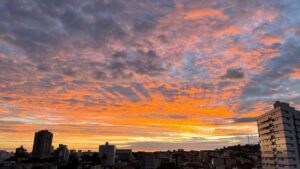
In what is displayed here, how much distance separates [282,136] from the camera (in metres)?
86.0

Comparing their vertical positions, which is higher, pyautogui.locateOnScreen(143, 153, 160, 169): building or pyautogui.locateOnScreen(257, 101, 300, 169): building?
pyautogui.locateOnScreen(257, 101, 300, 169): building

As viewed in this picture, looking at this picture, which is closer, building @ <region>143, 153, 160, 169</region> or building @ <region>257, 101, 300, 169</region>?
building @ <region>257, 101, 300, 169</region>

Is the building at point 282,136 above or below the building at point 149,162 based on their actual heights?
above

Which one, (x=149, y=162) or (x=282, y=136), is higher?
(x=282, y=136)

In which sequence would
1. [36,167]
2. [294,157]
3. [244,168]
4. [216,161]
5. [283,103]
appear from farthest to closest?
1. [216,161]
2. [244,168]
3. [36,167]
4. [283,103]
5. [294,157]

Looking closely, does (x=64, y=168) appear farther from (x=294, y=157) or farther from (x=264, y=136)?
(x=294, y=157)

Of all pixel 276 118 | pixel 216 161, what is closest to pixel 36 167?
pixel 216 161

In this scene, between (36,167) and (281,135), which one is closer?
(281,135)

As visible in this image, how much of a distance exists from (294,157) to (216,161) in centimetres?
10259

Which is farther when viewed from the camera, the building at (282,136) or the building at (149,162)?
the building at (149,162)

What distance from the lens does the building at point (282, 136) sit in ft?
273

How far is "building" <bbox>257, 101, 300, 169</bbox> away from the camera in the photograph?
8331 cm

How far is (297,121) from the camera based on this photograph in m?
86.2

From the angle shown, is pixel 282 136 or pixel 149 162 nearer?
pixel 282 136
